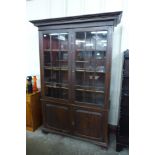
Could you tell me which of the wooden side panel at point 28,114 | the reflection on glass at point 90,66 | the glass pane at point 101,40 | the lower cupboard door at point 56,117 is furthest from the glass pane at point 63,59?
the wooden side panel at point 28,114

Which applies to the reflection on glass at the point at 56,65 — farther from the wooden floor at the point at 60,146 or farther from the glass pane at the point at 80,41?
the wooden floor at the point at 60,146

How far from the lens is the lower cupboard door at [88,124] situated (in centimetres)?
196

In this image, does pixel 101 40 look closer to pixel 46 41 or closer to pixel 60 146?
pixel 46 41

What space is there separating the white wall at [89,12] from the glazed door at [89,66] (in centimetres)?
50

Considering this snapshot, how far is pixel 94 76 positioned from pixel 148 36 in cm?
156

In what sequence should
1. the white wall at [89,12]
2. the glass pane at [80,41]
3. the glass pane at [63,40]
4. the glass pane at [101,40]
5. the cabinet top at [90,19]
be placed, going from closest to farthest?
1. the cabinet top at [90,19]
2. the glass pane at [101,40]
3. the glass pane at [80,41]
4. the glass pane at [63,40]
5. the white wall at [89,12]

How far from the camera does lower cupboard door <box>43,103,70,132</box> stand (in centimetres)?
217

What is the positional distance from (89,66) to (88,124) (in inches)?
37.4

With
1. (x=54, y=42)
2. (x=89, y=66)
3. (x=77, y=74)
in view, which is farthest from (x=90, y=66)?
(x=54, y=42)

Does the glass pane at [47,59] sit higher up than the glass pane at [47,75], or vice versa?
the glass pane at [47,59]

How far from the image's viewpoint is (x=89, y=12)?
7.36 feet

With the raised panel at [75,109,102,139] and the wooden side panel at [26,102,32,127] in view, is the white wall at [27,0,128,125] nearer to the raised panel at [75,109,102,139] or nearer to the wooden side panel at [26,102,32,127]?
the raised panel at [75,109,102,139]

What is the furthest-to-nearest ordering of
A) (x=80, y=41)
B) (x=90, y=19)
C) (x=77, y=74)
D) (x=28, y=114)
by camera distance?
(x=28, y=114), (x=77, y=74), (x=80, y=41), (x=90, y=19)

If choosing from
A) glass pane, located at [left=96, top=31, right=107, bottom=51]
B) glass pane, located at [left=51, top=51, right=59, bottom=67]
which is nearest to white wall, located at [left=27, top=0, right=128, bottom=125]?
glass pane, located at [left=96, top=31, right=107, bottom=51]
